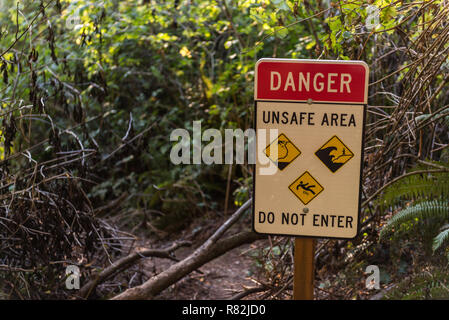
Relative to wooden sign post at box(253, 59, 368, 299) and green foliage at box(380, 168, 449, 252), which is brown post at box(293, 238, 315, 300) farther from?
green foliage at box(380, 168, 449, 252)

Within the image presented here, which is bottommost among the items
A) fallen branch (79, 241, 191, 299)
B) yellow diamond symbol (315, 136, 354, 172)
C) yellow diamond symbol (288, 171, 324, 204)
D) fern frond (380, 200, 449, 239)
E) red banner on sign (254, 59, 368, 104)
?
fallen branch (79, 241, 191, 299)

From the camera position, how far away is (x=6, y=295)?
4.53 meters

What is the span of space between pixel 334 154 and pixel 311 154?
0.10 m

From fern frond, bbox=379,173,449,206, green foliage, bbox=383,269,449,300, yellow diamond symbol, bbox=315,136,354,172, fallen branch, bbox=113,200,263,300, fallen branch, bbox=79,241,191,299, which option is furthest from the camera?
fallen branch, bbox=79,241,191,299

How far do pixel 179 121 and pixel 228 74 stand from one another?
1.38m

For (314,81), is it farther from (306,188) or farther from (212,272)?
(212,272)

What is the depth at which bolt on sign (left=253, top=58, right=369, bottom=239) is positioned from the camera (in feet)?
7.07

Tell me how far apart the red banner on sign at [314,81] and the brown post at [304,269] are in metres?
0.64

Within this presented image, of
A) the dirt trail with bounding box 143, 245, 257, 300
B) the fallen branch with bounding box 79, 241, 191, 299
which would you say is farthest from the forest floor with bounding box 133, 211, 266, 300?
the fallen branch with bounding box 79, 241, 191, 299

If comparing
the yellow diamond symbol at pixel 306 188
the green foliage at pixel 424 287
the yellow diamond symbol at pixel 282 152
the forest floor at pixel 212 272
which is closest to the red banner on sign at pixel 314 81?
the yellow diamond symbol at pixel 282 152

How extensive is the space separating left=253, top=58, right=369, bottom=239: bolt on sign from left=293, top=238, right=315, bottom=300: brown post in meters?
0.07

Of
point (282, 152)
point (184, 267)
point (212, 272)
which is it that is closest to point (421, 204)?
point (282, 152)

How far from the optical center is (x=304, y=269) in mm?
2203
